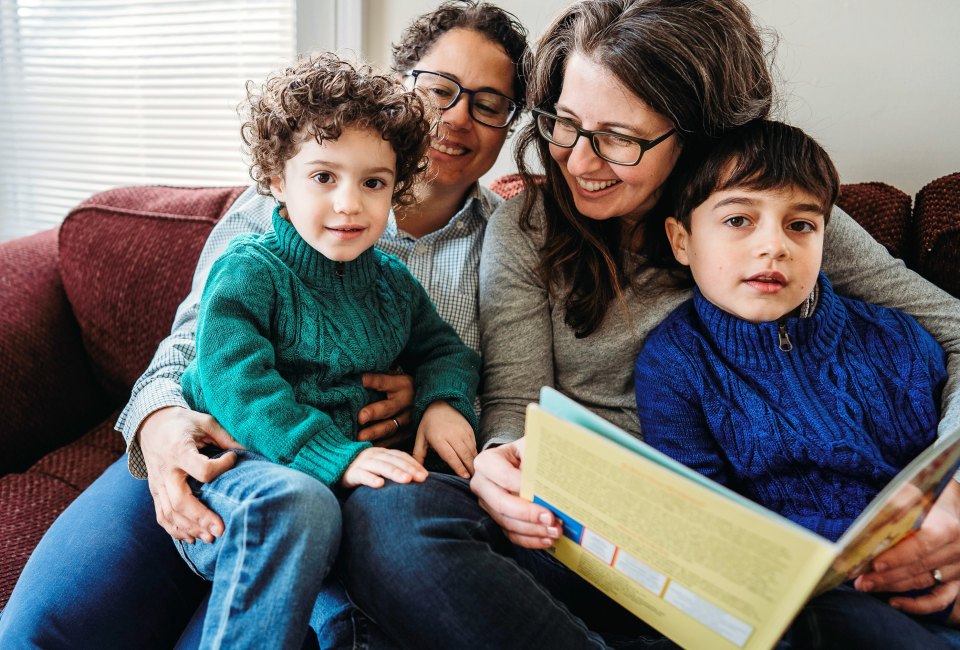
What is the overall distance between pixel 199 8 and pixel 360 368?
160cm

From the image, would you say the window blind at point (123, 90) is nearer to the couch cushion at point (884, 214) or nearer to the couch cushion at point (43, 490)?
the couch cushion at point (43, 490)

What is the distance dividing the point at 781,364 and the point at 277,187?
34.5 inches

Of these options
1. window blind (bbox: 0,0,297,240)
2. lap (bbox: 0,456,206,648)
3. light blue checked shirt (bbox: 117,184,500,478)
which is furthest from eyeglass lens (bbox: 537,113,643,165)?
window blind (bbox: 0,0,297,240)

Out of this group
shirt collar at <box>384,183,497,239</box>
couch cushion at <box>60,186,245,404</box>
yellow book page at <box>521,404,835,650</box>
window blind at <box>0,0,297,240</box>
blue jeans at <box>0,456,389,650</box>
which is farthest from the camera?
window blind at <box>0,0,297,240</box>

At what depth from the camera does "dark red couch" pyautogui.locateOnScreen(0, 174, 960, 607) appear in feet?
4.67

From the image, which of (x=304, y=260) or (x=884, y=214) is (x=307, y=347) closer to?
(x=304, y=260)

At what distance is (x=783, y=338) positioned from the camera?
3.90ft

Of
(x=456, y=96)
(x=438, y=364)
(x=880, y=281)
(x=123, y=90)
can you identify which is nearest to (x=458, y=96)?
(x=456, y=96)

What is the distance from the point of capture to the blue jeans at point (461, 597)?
2.95 feet

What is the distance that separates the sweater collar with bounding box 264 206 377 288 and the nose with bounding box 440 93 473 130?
0.40 meters

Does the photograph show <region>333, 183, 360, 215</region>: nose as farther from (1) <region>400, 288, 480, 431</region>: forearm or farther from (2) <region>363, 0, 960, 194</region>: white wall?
(2) <region>363, 0, 960, 194</region>: white wall

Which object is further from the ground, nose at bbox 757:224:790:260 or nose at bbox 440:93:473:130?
nose at bbox 440:93:473:130

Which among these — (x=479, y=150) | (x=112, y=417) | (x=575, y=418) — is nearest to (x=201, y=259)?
(x=112, y=417)

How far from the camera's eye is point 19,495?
1369 millimetres
